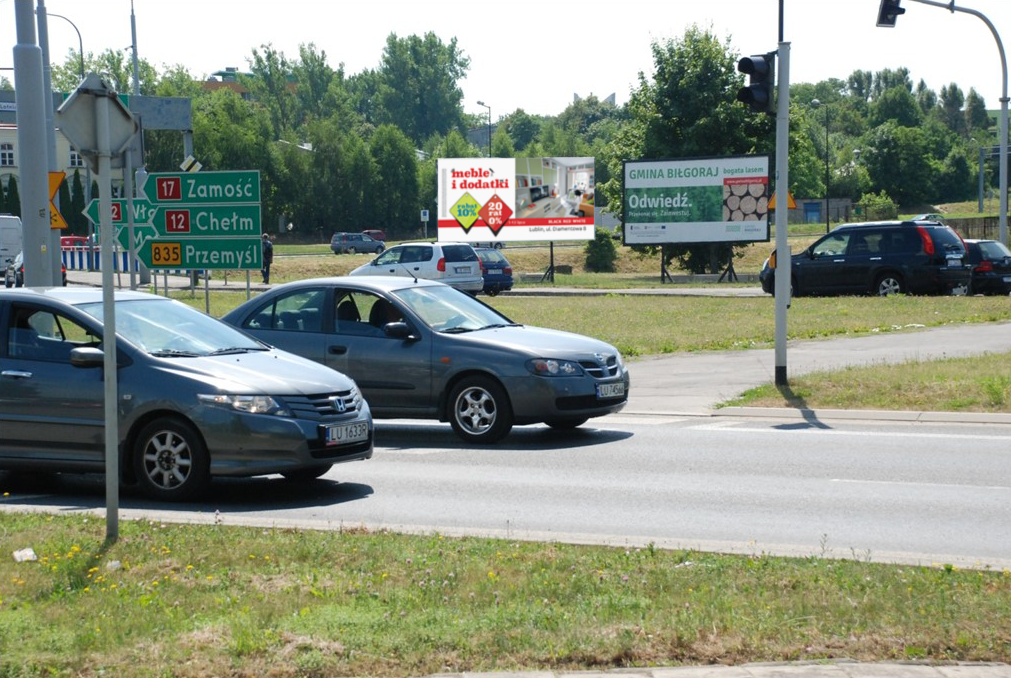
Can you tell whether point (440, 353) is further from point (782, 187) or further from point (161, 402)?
point (782, 187)

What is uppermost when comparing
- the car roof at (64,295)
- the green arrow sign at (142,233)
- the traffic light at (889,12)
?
the traffic light at (889,12)

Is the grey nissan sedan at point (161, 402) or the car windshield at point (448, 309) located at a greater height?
the car windshield at point (448, 309)

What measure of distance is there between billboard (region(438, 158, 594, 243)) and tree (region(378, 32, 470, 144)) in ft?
→ 371

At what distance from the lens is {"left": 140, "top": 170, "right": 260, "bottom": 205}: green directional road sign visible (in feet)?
72.3

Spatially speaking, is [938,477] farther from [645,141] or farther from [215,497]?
[645,141]

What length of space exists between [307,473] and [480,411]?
2.68 meters

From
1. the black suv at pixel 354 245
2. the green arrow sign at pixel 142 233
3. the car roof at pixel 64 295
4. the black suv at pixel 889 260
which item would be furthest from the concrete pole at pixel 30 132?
the black suv at pixel 354 245

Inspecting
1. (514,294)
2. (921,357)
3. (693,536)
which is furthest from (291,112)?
(693,536)

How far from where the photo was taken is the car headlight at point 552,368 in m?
12.6

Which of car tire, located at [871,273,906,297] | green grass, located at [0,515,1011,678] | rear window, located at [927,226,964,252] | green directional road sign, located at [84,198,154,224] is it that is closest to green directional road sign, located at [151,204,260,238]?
green directional road sign, located at [84,198,154,224]

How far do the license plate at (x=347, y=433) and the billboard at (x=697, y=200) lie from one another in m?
38.3

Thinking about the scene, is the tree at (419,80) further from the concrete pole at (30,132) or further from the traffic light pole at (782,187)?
the traffic light pole at (782,187)

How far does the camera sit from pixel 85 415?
10070 mm

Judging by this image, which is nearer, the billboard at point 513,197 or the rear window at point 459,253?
the rear window at point 459,253
